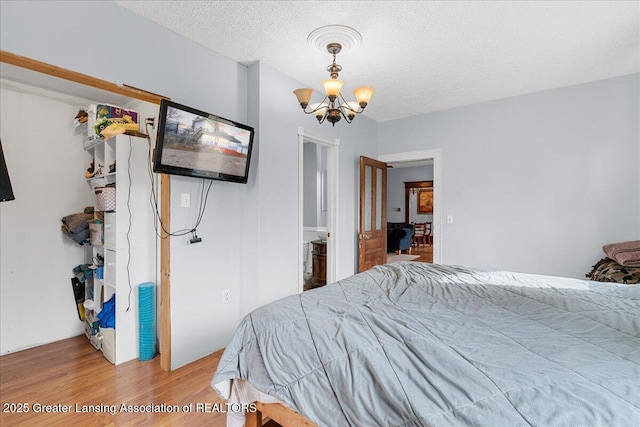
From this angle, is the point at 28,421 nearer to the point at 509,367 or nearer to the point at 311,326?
the point at 311,326

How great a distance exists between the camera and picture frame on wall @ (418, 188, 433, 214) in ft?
33.5

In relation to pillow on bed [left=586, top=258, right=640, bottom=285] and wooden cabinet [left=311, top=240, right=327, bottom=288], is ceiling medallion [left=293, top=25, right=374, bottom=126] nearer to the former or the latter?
wooden cabinet [left=311, top=240, right=327, bottom=288]

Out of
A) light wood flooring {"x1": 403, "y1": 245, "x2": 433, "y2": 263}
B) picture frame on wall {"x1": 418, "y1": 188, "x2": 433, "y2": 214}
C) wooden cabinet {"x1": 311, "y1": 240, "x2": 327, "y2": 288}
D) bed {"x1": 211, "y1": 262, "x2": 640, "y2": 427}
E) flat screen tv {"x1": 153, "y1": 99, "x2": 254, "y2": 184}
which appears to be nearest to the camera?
bed {"x1": 211, "y1": 262, "x2": 640, "y2": 427}

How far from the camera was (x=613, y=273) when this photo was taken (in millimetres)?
2686

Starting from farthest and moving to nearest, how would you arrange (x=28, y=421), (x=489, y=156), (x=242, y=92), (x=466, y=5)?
(x=489, y=156) < (x=242, y=92) < (x=466, y=5) < (x=28, y=421)

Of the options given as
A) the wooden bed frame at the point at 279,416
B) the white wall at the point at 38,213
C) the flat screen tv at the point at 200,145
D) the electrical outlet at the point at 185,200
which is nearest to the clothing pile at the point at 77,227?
the white wall at the point at 38,213

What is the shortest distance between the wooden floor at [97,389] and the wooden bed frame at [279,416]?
451 mm

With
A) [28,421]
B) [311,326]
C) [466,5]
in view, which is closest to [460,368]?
[311,326]

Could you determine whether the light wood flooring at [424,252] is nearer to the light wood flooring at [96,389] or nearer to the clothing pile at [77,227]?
the light wood flooring at [96,389]

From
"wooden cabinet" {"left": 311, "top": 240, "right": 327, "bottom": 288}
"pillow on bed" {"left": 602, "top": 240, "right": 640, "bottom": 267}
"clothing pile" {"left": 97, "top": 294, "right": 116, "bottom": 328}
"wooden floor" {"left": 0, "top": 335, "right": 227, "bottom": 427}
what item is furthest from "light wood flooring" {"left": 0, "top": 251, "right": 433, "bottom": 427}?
"pillow on bed" {"left": 602, "top": 240, "right": 640, "bottom": 267}

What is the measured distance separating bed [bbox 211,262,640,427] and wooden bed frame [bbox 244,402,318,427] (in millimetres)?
13

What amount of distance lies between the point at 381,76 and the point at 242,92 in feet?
4.60

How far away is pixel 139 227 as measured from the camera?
2.64 m

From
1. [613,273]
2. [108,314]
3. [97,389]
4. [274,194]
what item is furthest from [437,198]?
[97,389]
